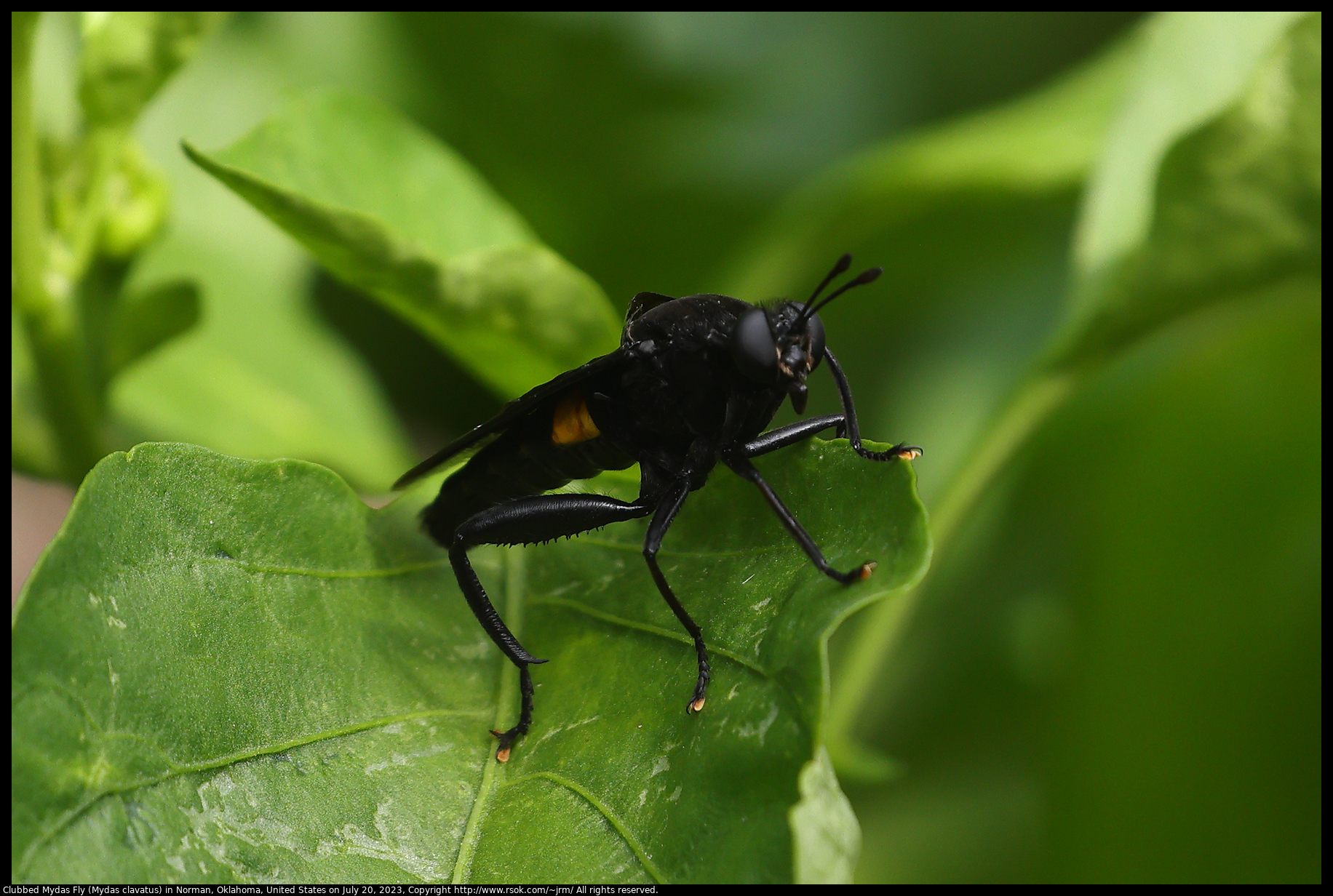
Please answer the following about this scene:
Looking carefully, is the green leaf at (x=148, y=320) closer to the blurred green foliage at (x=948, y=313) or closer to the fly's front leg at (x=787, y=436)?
the blurred green foliage at (x=948, y=313)

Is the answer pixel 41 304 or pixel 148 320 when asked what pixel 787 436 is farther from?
pixel 41 304

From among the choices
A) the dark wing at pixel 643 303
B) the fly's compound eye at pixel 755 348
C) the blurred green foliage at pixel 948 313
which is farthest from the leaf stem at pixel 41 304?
the fly's compound eye at pixel 755 348

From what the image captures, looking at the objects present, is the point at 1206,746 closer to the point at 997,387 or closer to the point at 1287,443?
the point at 1287,443

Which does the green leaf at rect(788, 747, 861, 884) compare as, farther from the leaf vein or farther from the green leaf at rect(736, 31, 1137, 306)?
the green leaf at rect(736, 31, 1137, 306)

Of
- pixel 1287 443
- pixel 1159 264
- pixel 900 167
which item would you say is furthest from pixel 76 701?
pixel 1287 443

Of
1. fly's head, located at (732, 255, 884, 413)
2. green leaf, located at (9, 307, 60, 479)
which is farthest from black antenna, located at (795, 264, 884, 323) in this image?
green leaf, located at (9, 307, 60, 479)
